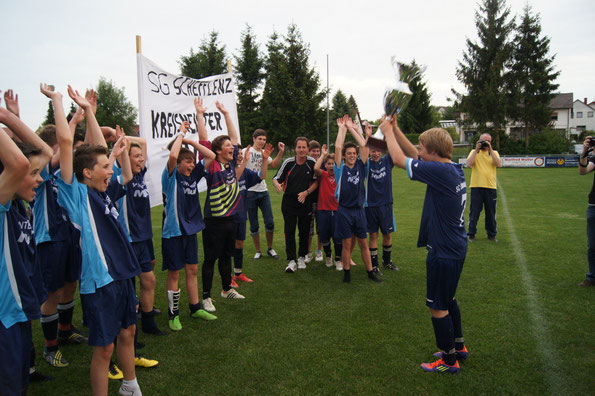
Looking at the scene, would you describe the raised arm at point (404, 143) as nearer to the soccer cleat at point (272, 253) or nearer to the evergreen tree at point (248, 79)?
the soccer cleat at point (272, 253)

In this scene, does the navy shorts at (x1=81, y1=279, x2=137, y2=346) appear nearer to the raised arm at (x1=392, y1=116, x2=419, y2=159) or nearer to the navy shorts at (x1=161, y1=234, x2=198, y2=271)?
the navy shorts at (x1=161, y1=234, x2=198, y2=271)

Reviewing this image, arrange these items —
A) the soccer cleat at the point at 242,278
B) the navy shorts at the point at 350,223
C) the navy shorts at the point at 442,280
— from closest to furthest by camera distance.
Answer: the navy shorts at the point at 442,280, the navy shorts at the point at 350,223, the soccer cleat at the point at 242,278

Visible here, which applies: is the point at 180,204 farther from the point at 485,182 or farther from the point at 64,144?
the point at 485,182

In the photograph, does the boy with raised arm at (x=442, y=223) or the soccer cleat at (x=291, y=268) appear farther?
the soccer cleat at (x=291, y=268)

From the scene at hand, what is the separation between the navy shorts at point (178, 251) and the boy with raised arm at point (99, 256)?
1.51 m

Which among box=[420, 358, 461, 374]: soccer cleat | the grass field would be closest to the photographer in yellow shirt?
the grass field

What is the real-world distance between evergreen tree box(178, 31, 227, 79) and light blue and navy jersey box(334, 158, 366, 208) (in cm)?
3794

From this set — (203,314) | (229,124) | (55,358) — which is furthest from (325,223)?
(55,358)

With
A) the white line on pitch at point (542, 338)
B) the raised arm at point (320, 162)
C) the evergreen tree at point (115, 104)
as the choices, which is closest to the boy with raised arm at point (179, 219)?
the raised arm at point (320, 162)

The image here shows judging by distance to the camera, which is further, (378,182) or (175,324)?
(378,182)

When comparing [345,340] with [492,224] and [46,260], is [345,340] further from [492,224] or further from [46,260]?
[492,224]

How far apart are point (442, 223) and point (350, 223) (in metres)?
2.69

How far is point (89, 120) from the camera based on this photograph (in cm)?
340

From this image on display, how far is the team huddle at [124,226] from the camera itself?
2.62m
